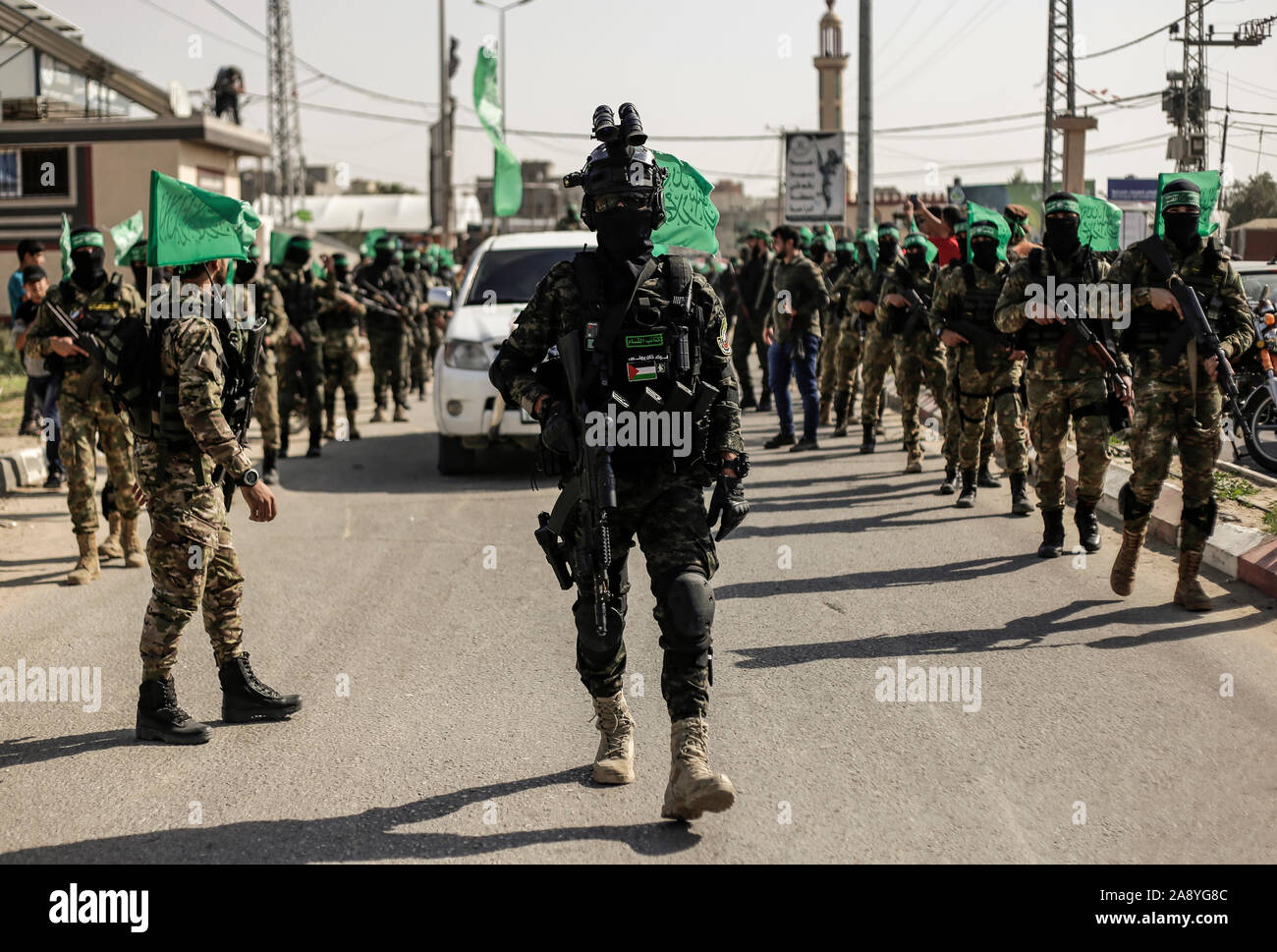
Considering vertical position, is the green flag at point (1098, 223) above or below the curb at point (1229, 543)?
above

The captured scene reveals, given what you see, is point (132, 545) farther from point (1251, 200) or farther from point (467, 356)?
point (1251, 200)

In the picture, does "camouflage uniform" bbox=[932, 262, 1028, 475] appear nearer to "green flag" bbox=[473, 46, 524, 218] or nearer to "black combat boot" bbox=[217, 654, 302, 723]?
"black combat boot" bbox=[217, 654, 302, 723]

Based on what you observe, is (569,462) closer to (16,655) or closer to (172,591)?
(172,591)

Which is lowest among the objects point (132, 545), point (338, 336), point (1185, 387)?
point (132, 545)

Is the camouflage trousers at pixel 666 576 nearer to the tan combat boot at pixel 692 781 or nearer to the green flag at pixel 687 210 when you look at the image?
the tan combat boot at pixel 692 781

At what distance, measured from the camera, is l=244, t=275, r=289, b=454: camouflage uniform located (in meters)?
Result: 10.7

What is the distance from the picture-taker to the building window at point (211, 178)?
1102 inches

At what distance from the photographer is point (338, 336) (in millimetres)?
13711

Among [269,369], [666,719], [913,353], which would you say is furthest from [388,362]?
[666,719]

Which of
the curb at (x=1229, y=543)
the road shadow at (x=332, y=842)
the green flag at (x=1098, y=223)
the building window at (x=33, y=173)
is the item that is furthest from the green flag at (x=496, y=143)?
the road shadow at (x=332, y=842)

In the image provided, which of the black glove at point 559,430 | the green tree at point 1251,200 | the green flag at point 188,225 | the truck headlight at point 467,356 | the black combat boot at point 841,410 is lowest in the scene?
the black combat boot at point 841,410

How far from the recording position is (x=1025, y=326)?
27.3ft

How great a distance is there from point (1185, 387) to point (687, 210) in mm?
2669

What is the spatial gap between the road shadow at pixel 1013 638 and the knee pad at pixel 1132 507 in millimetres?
483
